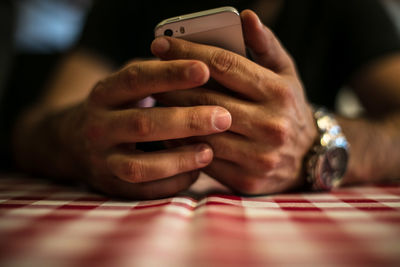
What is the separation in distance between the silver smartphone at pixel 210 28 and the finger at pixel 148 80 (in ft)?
0.16

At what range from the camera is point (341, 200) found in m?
0.37

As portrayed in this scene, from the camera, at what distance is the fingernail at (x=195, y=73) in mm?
312

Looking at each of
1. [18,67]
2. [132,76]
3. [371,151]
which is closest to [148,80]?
[132,76]

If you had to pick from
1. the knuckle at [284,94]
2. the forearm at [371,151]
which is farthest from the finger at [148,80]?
the forearm at [371,151]

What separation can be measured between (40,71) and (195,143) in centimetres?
116

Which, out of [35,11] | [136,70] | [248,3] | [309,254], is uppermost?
[35,11]

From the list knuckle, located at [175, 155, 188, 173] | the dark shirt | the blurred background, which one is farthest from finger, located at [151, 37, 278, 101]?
the blurred background

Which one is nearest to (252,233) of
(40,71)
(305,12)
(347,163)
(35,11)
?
(347,163)

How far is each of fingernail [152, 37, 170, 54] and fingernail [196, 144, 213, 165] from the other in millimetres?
129

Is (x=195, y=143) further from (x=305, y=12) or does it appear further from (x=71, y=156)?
(x=305, y=12)

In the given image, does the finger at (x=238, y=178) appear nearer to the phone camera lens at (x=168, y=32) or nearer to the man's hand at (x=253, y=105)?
the man's hand at (x=253, y=105)

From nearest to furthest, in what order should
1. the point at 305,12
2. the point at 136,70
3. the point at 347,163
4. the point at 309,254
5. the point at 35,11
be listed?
1. the point at 309,254
2. the point at 136,70
3. the point at 347,163
4. the point at 305,12
5. the point at 35,11

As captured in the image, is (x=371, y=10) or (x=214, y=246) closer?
(x=214, y=246)

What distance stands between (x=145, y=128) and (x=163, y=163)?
0.05 m
